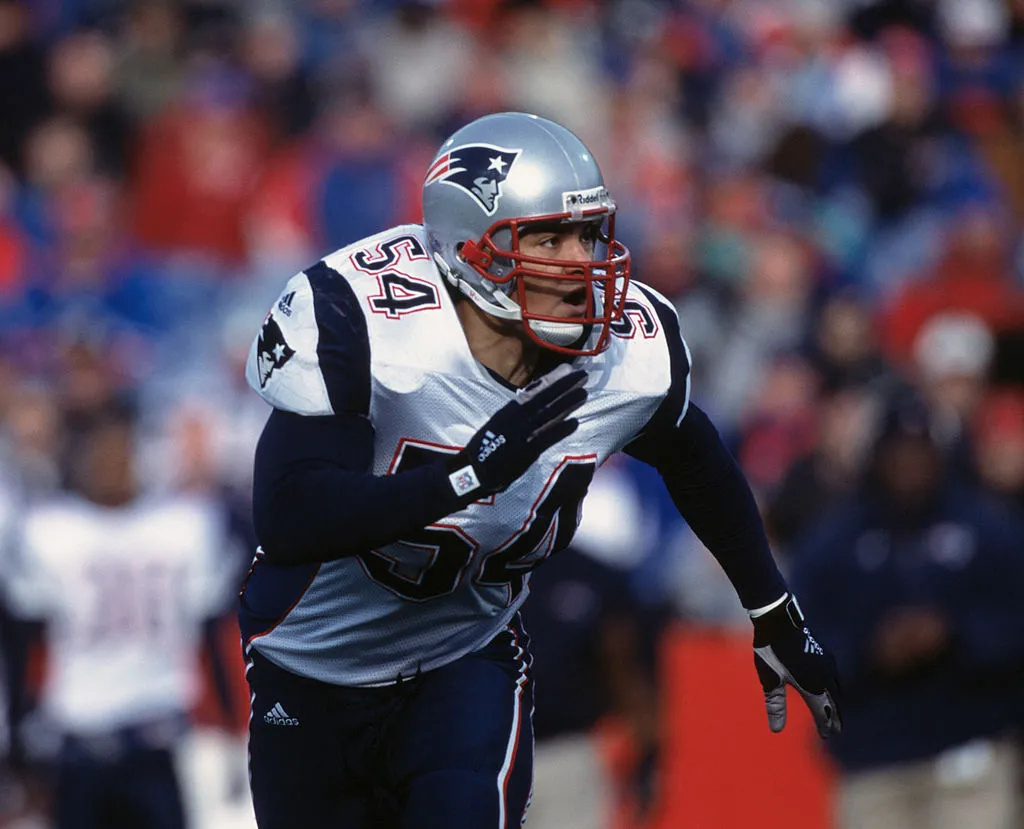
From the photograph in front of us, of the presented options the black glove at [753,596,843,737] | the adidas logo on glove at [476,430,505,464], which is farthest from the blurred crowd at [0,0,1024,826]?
the adidas logo on glove at [476,430,505,464]

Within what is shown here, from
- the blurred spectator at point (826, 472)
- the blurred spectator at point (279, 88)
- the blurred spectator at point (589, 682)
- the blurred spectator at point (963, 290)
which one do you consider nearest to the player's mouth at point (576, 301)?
the blurred spectator at point (589, 682)

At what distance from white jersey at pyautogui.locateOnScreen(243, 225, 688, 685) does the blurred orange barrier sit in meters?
2.45

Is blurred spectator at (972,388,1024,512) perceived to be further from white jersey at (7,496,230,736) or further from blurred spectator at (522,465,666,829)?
white jersey at (7,496,230,736)

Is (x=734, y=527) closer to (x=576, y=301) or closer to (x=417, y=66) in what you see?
(x=576, y=301)

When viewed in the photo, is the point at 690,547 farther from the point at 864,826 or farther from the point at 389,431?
the point at 389,431

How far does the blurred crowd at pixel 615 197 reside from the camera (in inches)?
292

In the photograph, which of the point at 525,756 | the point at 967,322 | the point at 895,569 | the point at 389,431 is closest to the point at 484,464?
the point at 389,431

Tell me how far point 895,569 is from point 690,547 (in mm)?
1154

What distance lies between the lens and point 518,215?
133 inches

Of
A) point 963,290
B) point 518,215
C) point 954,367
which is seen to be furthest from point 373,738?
point 963,290

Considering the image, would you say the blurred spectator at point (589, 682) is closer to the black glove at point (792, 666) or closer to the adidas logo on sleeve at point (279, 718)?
the black glove at point (792, 666)

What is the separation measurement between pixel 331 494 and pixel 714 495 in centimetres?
96

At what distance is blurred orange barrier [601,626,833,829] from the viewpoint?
6113mm

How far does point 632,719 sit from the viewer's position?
5.82 m
